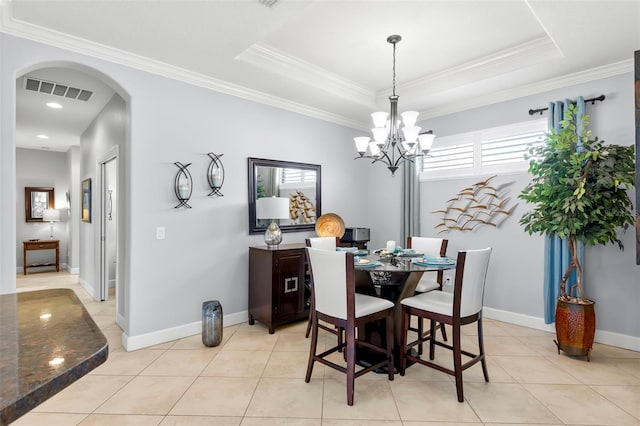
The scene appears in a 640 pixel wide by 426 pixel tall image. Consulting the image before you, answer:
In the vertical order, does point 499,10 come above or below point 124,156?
above

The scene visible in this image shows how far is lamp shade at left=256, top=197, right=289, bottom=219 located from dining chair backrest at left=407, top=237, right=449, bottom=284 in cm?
148

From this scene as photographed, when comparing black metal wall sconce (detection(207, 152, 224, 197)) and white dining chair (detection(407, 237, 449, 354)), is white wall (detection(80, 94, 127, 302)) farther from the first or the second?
white dining chair (detection(407, 237, 449, 354))

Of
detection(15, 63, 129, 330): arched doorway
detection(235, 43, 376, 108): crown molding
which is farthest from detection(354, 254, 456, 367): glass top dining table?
detection(15, 63, 129, 330): arched doorway

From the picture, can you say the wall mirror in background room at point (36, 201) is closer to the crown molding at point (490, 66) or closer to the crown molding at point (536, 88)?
the crown molding at point (490, 66)

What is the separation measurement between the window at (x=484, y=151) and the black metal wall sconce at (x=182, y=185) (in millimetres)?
3038

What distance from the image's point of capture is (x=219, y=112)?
3750 millimetres

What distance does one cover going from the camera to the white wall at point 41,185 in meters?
7.22

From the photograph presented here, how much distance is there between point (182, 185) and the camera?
342cm

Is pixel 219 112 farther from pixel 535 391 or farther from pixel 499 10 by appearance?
pixel 535 391

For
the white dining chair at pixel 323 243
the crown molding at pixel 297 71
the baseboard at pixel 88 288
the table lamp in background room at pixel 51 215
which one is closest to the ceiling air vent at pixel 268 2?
the crown molding at pixel 297 71

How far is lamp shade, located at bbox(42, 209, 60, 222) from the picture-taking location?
7203 mm

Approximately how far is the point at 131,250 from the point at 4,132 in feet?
4.17

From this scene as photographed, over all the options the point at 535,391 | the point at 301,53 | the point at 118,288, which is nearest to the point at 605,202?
the point at 535,391

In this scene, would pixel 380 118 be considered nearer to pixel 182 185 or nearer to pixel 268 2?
pixel 268 2
